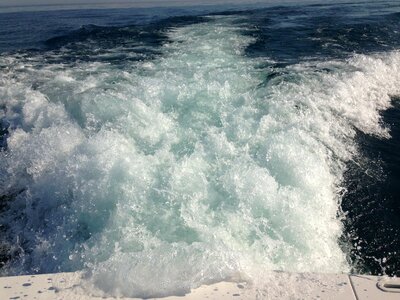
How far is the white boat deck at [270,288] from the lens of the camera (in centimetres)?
240

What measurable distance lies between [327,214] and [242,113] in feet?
7.79

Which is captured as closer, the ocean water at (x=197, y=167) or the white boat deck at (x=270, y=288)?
the white boat deck at (x=270, y=288)

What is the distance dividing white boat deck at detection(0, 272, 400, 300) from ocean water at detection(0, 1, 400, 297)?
3.6 inches

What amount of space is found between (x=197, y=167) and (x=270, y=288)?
93.8 inches

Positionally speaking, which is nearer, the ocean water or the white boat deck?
the white boat deck

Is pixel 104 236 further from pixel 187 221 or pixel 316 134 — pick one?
pixel 316 134

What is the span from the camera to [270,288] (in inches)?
97.7

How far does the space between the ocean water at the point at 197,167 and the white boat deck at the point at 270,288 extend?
0.30ft

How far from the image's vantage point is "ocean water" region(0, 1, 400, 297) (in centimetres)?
361

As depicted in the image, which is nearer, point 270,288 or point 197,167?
point 270,288

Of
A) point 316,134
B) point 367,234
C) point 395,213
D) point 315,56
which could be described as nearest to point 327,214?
point 367,234

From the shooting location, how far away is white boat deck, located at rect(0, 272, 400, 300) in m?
2.40

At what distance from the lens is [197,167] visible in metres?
4.68

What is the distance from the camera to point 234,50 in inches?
392
